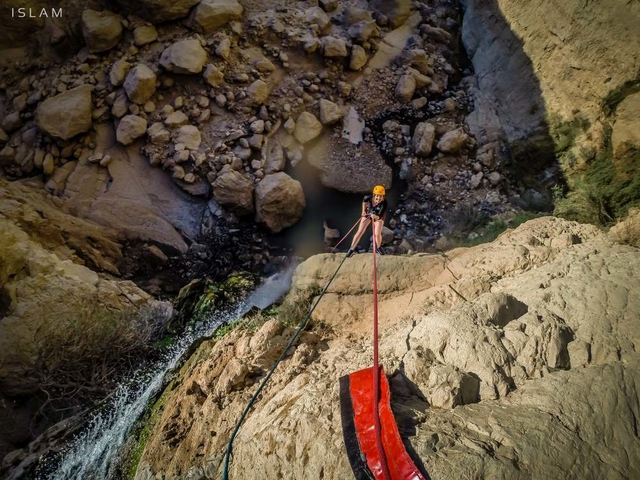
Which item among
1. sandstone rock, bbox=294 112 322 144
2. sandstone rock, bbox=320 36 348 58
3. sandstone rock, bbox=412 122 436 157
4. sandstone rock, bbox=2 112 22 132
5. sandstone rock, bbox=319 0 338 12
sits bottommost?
sandstone rock, bbox=2 112 22 132

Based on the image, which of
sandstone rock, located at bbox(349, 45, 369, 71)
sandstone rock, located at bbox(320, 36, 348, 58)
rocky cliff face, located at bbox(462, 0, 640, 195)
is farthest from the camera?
sandstone rock, located at bbox(349, 45, 369, 71)

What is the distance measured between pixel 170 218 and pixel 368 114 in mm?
4316

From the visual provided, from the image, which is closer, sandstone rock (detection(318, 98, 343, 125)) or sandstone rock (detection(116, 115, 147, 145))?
sandstone rock (detection(116, 115, 147, 145))

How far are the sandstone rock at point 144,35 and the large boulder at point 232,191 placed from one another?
119 inches

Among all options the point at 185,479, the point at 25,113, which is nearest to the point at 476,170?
the point at 185,479

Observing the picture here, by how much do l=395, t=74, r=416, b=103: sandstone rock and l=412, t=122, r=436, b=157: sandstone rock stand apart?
0.73 m

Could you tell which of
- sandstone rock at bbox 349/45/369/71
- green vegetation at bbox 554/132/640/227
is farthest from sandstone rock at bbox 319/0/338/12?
green vegetation at bbox 554/132/640/227

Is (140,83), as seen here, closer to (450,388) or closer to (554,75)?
(450,388)

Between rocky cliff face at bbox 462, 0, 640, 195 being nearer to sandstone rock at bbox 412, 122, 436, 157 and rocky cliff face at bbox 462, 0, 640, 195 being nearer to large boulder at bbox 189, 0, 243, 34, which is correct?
sandstone rock at bbox 412, 122, 436, 157

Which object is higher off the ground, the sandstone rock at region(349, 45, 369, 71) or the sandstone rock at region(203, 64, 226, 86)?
the sandstone rock at region(349, 45, 369, 71)

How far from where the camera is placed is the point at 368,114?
6.89 meters

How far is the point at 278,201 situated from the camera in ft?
19.2

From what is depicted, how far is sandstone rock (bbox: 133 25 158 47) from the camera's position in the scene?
6.30 meters

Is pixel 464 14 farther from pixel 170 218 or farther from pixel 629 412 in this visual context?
pixel 629 412
